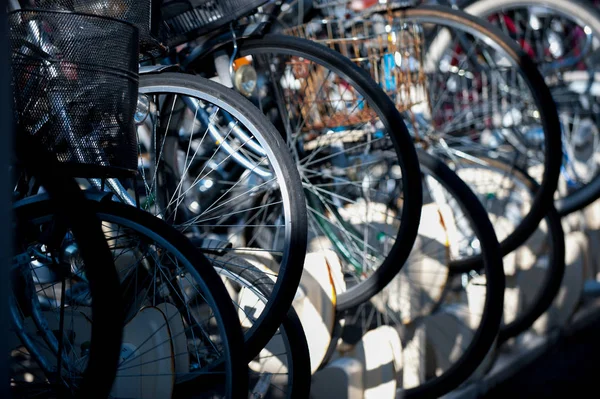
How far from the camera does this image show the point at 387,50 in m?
3.35

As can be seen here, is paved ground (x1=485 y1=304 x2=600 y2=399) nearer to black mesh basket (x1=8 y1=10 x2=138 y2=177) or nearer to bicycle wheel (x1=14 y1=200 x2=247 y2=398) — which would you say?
bicycle wheel (x1=14 y1=200 x2=247 y2=398)

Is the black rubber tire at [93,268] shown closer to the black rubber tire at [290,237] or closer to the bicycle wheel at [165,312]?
the bicycle wheel at [165,312]

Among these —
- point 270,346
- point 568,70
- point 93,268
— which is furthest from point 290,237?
point 568,70

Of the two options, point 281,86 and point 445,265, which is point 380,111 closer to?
point 281,86

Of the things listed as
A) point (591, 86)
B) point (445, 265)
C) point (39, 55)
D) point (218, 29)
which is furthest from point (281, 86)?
point (591, 86)

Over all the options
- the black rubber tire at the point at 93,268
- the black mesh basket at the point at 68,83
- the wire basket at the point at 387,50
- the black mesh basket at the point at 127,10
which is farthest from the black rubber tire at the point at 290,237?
the wire basket at the point at 387,50

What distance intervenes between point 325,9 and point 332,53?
3.07ft

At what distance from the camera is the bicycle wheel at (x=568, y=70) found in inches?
168

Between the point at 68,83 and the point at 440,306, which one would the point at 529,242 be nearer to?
the point at 440,306

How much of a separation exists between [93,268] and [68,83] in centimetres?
51

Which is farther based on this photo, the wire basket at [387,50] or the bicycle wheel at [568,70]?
the bicycle wheel at [568,70]

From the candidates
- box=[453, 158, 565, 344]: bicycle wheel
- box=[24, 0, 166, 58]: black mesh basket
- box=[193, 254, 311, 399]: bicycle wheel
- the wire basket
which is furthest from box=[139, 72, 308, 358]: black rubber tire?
box=[453, 158, 565, 344]: bicycle wheel

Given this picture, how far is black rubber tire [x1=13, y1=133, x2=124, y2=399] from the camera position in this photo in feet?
5.43

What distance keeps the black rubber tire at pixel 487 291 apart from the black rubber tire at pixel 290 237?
3.52ft
